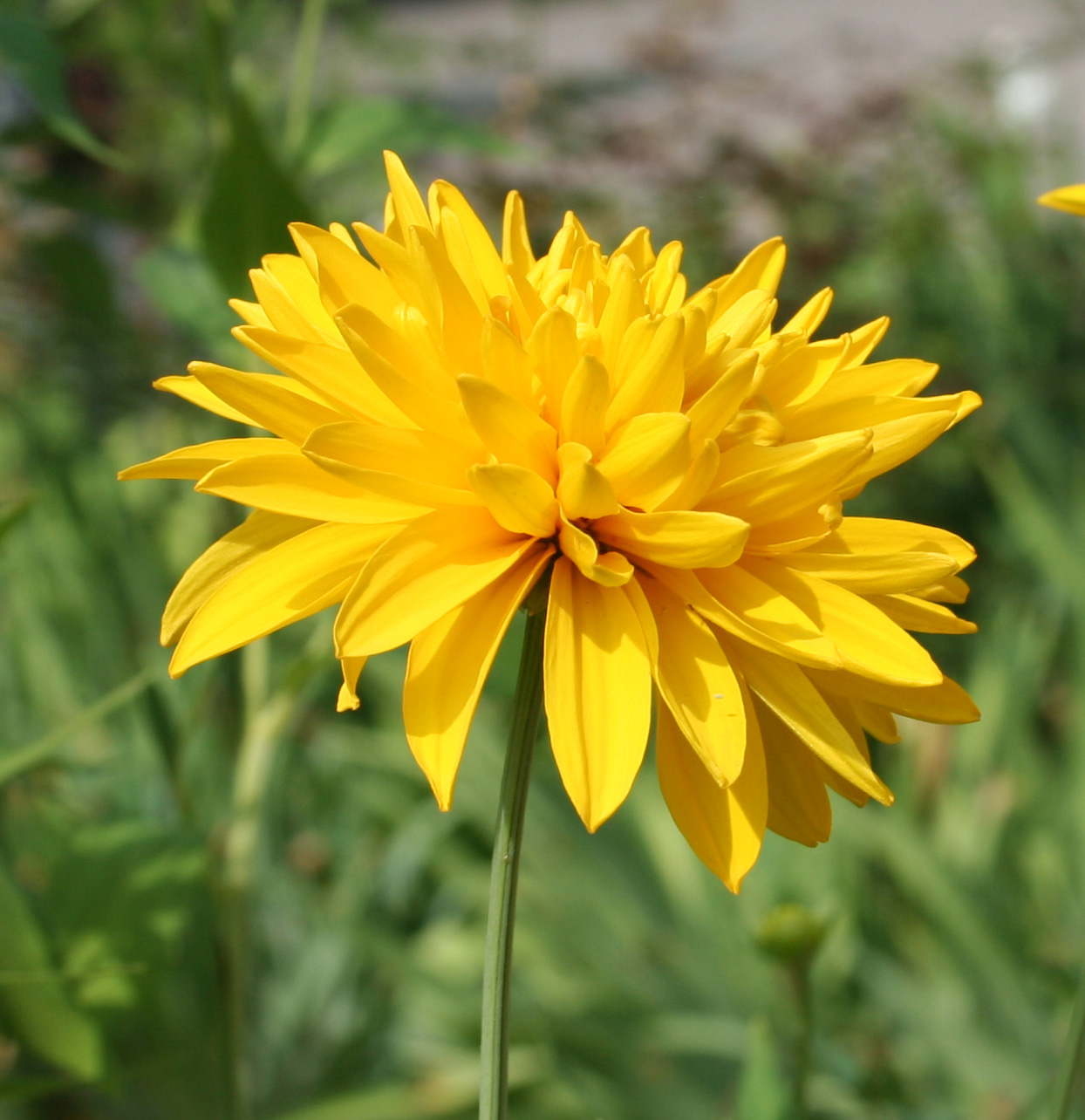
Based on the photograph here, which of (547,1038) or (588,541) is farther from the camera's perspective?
(547,1038)

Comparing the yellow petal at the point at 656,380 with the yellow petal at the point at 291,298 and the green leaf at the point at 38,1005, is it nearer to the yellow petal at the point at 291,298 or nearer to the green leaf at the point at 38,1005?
the yellow petal at the point at 291,298

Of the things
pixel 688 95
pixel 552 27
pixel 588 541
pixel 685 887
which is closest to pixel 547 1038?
pixel 685 887

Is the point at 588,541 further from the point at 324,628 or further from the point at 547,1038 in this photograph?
the point at 547,1038

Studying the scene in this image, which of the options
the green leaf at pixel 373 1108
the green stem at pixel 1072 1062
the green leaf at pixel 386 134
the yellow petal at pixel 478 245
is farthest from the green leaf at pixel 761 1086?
the green leaf at pixel 386 134

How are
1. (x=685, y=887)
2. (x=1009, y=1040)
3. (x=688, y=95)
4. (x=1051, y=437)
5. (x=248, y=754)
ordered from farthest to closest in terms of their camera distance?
(x=688, y=95), (x=1051, y=437), (x=685, y=887), (x=1009, y=1040), (x=248, y=754)

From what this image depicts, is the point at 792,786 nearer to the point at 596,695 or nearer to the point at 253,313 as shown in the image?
the point at 596,695

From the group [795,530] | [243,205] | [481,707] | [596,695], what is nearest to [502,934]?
[596,695]
